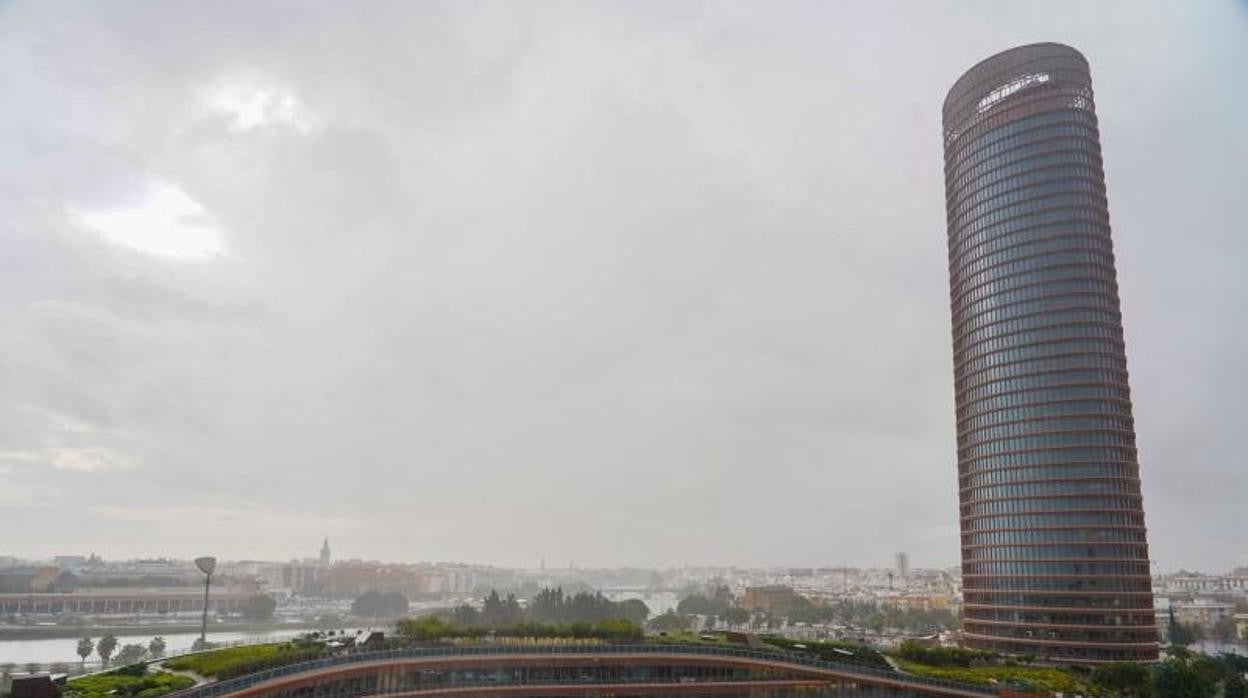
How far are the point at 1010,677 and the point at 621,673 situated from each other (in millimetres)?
34750

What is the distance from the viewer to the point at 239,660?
200 ft

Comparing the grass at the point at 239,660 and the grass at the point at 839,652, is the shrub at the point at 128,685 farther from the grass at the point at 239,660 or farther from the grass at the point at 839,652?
the grass at the point at 839,652

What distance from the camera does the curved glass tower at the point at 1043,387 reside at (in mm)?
111188

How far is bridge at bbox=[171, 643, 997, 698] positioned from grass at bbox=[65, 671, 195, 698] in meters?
13.7

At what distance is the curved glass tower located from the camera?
365 feet

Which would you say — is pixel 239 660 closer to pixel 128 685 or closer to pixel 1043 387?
pixel 128 685

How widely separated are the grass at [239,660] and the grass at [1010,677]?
2050 inches

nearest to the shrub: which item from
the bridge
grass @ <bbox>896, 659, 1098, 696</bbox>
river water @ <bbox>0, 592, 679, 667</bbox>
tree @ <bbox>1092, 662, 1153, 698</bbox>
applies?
the bridge

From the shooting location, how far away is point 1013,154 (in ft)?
422

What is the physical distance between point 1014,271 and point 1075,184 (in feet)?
49.1

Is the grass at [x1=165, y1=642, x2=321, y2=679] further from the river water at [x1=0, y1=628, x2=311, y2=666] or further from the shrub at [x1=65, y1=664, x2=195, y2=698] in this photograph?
the river water at [x1=0, y1=628, x2=311, y2=666]

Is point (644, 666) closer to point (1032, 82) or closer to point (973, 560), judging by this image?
point (973, 560)

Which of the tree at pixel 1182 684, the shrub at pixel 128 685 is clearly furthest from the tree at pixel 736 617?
the shrub at pixel 128 685

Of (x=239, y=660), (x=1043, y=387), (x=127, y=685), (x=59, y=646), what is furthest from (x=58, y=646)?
(x=1043, y=387)
